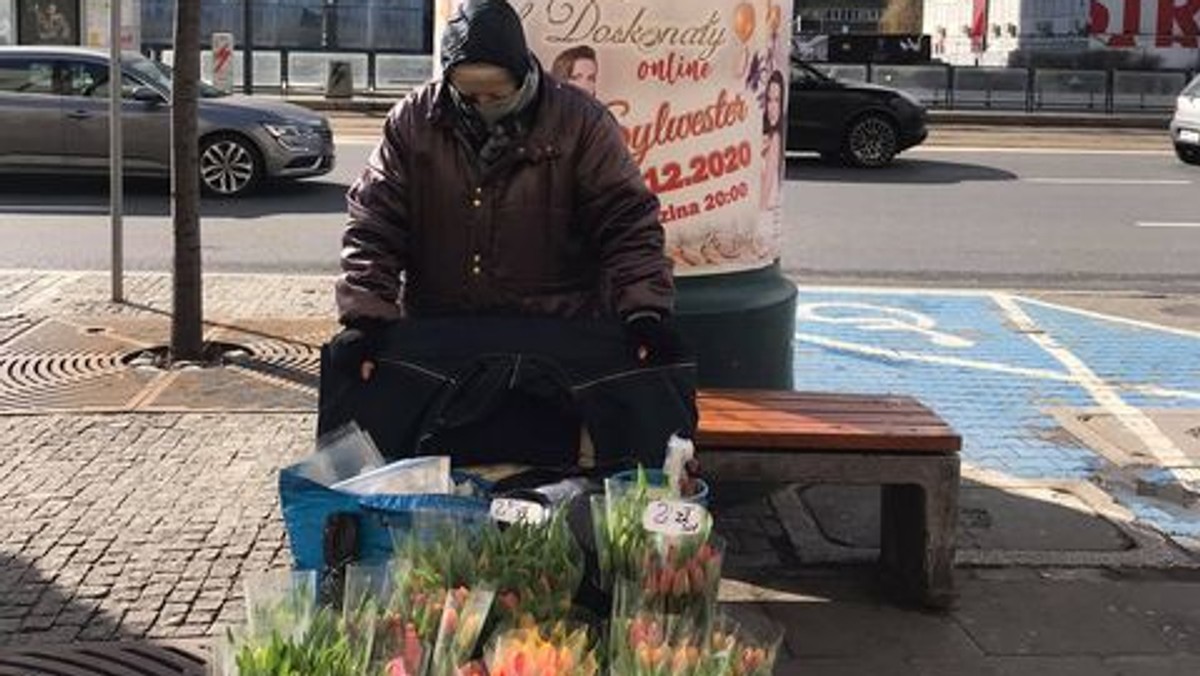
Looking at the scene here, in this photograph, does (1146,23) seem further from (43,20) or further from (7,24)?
(7,24)

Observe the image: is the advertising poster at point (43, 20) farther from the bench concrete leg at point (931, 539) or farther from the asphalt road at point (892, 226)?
the bench concrete leg at point (931, 539)

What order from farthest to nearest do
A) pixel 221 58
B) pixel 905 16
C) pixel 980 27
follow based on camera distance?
pixel 905 16, pixel 980 27, pixel 221 58

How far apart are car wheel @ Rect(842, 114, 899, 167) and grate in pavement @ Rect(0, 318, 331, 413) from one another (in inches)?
468

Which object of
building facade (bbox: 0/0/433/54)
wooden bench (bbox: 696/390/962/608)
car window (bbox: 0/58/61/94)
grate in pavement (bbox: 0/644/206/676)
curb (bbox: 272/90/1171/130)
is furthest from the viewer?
building facade (bbox: 0/0/433/54)

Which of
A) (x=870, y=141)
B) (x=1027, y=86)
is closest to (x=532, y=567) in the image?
(x=870, y=141)

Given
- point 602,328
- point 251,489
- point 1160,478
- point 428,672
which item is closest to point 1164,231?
point 1160,478

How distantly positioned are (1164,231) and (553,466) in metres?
11.9

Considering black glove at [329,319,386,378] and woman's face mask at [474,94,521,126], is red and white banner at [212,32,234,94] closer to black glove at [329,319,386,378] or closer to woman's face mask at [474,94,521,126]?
woman's face mask at [474,94,521,126]

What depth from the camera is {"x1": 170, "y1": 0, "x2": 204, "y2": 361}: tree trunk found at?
25.1 ft

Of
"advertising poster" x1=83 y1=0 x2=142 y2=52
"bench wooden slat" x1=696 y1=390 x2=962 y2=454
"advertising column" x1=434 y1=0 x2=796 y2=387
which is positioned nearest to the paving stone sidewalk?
"bench wooden slat" x1=696 y1=390 x2=962 y2=454

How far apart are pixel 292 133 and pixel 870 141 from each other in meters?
7.74

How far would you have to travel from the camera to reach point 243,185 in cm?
1532

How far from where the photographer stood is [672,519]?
2764 millimetres

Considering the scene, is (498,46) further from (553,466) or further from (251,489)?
(251,489)
